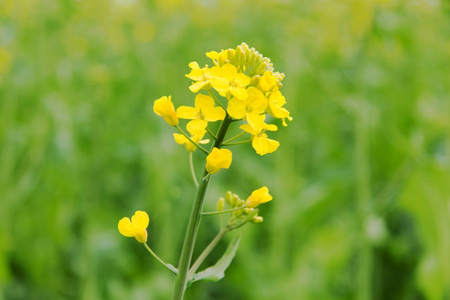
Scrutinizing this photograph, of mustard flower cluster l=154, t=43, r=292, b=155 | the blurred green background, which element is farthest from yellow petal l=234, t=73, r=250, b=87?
the blurred green background

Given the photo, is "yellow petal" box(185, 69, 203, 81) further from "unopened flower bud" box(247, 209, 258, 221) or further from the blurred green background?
the blurred green background

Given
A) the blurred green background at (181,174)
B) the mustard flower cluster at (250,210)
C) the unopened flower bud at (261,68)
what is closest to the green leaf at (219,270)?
the mustard flower cluster at (250,210)

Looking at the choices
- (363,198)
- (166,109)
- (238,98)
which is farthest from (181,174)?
(238,98)

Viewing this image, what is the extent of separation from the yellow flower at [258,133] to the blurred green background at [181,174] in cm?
129

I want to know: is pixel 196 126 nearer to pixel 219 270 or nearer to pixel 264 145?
pixel 264 145

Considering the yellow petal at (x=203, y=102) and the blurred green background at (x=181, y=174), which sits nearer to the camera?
the yellow petal at (x=203, y=102)

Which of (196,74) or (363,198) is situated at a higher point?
(363,198)

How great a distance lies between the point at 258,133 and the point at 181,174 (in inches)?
83.5

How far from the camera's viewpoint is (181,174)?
273cm

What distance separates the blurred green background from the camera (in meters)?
2.10

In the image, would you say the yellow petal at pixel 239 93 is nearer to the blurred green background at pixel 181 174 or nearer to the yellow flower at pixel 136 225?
the yellow flower at pixel 136 225

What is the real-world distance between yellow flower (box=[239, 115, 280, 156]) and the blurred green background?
1292 mm

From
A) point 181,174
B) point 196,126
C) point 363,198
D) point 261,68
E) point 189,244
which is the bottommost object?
point 189,244

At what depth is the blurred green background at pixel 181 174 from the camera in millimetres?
2104
